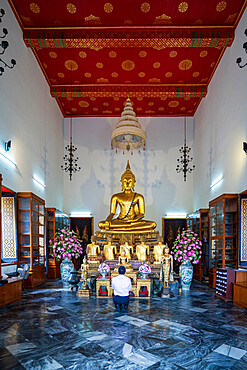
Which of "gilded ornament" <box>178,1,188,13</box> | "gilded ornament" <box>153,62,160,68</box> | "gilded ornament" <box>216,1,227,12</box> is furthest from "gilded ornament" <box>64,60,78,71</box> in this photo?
"gilded ornament" <box>216,1,227,12</box>

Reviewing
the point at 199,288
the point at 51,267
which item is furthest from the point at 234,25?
the point at 51,267

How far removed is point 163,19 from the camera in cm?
700

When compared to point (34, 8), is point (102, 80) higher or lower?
lower

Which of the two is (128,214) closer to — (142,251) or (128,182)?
(128,182)

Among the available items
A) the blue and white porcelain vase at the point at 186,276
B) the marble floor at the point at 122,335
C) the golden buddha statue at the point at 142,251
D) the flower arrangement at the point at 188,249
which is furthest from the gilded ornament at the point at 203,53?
the marble floor at the point at 122,335

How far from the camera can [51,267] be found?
8570mm

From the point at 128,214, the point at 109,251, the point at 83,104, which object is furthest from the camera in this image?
the point at 83,104

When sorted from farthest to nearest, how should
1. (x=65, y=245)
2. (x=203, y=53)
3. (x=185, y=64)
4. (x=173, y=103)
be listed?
(x=173, y=103) → (x=185, y=64) → (x=203, y=53) → (x=65, y=245)

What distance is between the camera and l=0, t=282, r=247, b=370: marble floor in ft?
9.19

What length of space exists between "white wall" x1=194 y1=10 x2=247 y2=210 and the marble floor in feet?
9.63

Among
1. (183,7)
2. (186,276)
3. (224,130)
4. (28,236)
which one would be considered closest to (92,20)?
(183,7)

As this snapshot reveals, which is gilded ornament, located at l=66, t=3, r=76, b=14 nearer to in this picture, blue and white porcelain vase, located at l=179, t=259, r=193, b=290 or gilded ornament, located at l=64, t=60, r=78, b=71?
gilded ornament, located at l=64, t=60, r=78, b=71

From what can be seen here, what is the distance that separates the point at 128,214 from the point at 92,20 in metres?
5.46

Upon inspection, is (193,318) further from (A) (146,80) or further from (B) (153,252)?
(A) (146,80)
